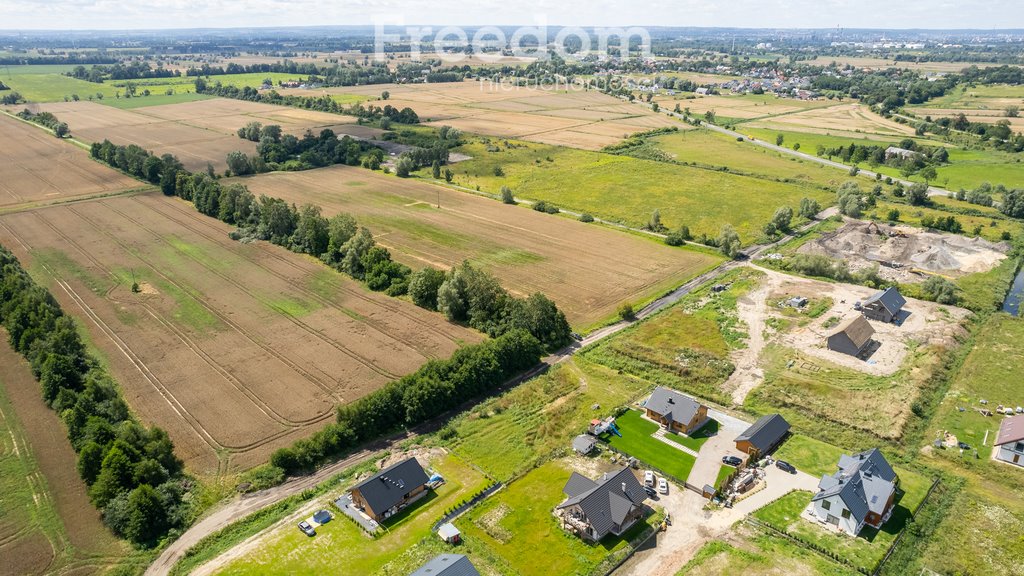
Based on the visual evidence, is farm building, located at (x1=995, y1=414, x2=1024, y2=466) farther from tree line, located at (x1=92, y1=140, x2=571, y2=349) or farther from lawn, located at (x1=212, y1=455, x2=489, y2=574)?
lawn, located at (x1=212, y1=455, x2=489, y2=574)

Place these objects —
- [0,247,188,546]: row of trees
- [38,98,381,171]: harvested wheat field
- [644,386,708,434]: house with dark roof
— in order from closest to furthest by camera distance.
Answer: [0,247,188,546]: row of trees → [644,386,708,434]: house with dark roof → [38,98,381,171]: harvested wheat field

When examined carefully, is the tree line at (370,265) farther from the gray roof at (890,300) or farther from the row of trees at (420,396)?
the gray roof at (890,300)

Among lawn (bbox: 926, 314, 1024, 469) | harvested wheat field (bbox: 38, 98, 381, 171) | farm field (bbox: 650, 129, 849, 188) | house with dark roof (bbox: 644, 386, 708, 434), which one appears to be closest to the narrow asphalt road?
house with dark roof (bbox: 644, 386, 708, 434)

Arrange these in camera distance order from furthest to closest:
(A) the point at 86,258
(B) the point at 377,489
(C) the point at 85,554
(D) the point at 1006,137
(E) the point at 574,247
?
1. (D) the point at 1006,137
2. (E) the point at 574,247
3. (A) the point at 86,258
4. (B) the point at 377,489
5. (C) the point at 85,554

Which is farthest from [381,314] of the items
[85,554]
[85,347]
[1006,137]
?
[1006,137]

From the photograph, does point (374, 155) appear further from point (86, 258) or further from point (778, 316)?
point (778, 316)

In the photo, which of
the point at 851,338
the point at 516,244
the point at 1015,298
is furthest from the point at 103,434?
the point at 1015,298

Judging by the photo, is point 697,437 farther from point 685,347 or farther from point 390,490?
point 390,490
